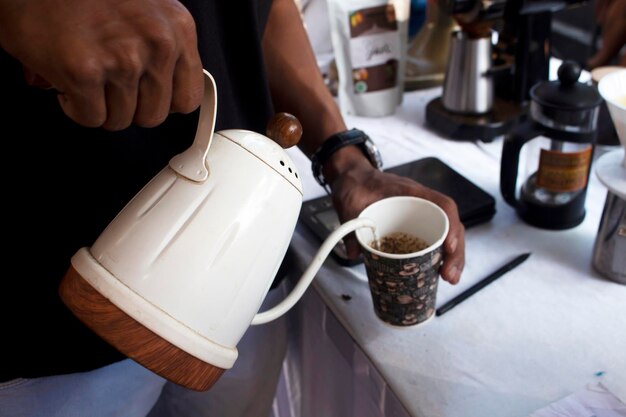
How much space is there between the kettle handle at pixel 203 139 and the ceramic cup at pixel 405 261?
0.22 m

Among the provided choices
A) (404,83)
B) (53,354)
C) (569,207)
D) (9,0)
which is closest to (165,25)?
(9,0)

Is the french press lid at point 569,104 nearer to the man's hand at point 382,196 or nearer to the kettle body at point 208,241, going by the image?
the man's hand at point 382,196

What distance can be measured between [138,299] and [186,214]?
0.07 metres

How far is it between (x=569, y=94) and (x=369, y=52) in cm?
49

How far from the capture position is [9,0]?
1.29ft

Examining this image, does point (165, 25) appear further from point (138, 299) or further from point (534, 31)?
point (534, 31)

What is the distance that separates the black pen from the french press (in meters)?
0.09

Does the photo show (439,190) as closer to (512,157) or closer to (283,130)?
(512,157)

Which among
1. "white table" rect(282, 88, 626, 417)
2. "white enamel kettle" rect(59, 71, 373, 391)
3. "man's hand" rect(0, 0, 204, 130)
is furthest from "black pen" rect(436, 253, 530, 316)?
"man's hand" rect(0, 0, 204, 130)

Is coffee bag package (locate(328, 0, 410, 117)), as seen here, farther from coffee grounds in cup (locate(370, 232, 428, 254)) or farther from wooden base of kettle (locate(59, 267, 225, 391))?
wooden base of kettle (locate(59, 267, 225, 391))

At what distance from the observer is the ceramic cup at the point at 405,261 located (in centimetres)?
62

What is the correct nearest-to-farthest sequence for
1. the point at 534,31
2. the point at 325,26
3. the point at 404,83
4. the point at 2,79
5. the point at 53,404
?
the point at 2,79 < the point at 53,404 < the point at 534,31 < the point at 404,83 < the point at 325,26

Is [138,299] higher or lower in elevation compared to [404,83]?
higher

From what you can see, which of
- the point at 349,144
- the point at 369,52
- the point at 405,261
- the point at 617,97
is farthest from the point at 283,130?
the point at 369,52
